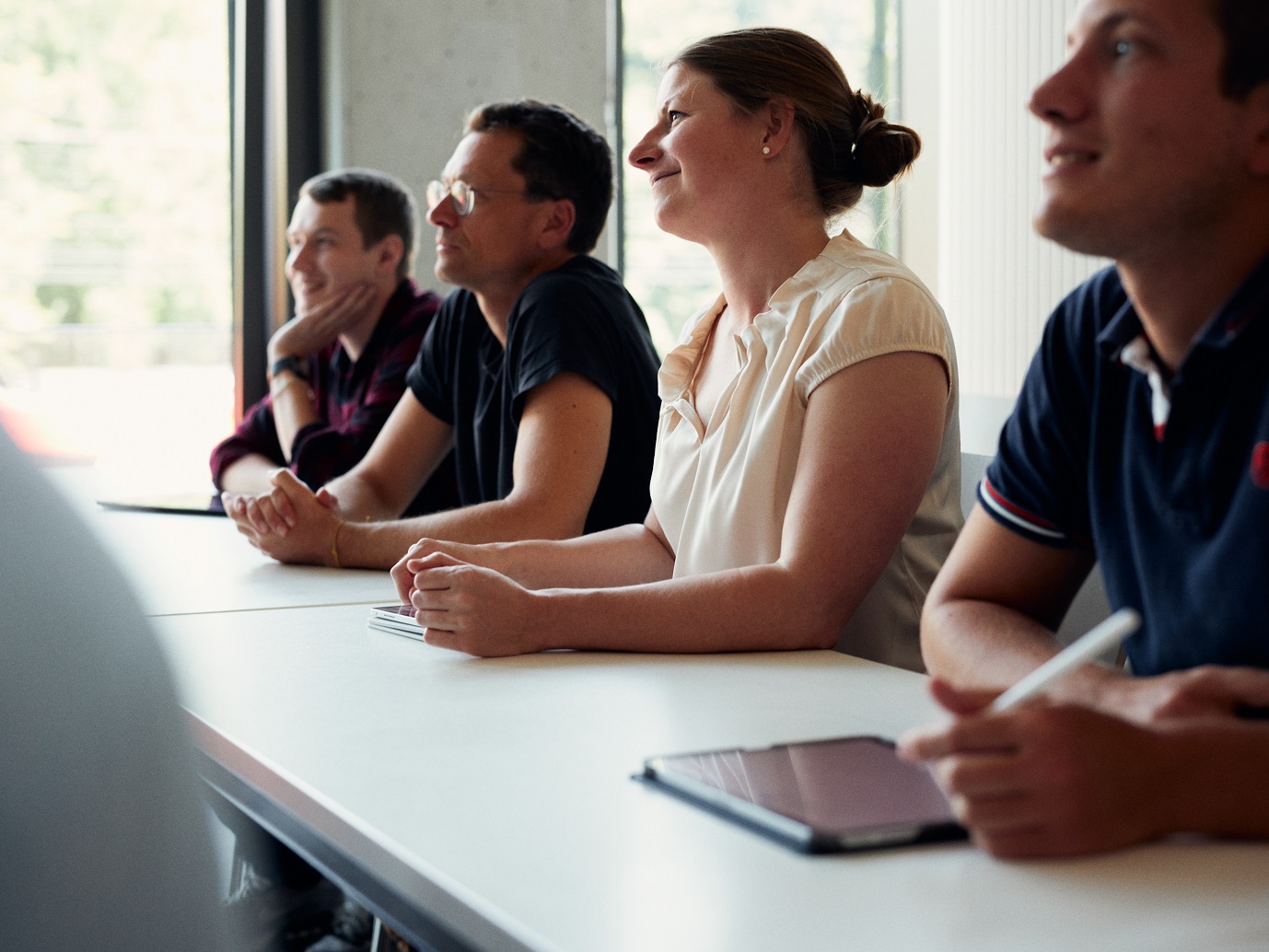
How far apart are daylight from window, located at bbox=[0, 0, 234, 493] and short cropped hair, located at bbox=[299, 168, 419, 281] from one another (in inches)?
34.9

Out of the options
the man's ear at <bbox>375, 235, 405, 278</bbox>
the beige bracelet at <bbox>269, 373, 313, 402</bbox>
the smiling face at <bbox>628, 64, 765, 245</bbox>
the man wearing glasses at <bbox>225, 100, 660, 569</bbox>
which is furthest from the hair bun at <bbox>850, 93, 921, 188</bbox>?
the beige bracelet at <bbox>269, 373, 313, 402</bbox>

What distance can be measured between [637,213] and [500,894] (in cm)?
402

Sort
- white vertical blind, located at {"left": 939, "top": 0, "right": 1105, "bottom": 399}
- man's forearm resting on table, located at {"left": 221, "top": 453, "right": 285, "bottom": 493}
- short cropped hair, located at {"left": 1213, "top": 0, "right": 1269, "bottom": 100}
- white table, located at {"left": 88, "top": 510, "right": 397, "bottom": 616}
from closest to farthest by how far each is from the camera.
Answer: short cropped hair, located at {"left": 1213, "top": 0, "right": 1269, "bottom": 100} → white table, located at {"left": 88, "top": 510, "right": 397, "bottom": 616} → man's forearm resting on table, located at {"left": 221, "top": 453, "right": 285, "bottom": 493} → white vertical blind, located at {"left": 939, "top": 0, "right": 1105, "bottom": 399}

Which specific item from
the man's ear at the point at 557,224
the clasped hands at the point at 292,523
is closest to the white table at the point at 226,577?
the clasped hands at the point at 292,523

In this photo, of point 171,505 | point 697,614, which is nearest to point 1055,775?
point 697,614

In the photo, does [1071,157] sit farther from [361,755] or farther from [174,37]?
[174,37]

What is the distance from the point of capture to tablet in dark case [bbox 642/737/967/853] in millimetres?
806

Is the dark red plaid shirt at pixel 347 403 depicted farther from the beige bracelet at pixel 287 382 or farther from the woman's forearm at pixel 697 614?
the woman's forearm at pixel 697 614

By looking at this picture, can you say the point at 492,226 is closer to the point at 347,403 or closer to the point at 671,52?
the point at 347,403

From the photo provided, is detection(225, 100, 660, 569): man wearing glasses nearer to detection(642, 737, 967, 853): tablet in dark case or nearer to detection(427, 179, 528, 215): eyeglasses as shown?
detection(427, 179, 528, 215): eyeglasses

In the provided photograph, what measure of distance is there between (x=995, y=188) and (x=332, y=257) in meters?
2.38

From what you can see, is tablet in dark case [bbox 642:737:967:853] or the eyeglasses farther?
the eyeglasses

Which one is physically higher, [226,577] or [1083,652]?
[1083,652]

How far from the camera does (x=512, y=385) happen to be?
7.23ft
